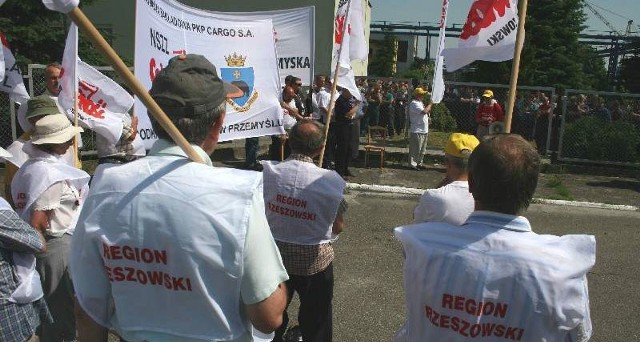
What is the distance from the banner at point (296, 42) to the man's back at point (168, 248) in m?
3.80

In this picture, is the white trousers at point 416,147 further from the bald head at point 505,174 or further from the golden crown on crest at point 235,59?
the bald head at point 505,174

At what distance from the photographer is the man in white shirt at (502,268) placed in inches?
74.2

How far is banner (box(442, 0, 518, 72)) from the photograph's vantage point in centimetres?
463

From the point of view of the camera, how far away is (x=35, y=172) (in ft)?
11.3

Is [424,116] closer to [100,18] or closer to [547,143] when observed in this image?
[547,143]

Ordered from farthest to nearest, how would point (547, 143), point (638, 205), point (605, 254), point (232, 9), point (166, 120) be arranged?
1. point (232, 9)
2. point (547, 143)
3. point (638, 205)
4. point (605, 254)
5. point (166, 120)

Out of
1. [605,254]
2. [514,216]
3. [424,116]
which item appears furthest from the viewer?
[424,116]

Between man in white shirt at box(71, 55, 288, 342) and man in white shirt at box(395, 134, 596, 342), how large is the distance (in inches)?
20.9

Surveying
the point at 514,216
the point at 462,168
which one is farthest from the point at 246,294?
the point at 462,168

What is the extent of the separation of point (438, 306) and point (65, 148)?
2.65 m

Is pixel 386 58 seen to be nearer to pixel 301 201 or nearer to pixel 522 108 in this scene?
pixel 522 108

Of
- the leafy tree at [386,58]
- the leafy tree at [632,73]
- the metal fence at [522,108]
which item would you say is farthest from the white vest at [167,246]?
the leafy tree at [386,58]

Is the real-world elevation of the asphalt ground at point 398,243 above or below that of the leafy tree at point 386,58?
below

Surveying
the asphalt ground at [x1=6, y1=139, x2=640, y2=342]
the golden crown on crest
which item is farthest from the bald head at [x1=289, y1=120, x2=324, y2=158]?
the asphalt ground at [x1=6, y1=139, x2=640, y2=342]
